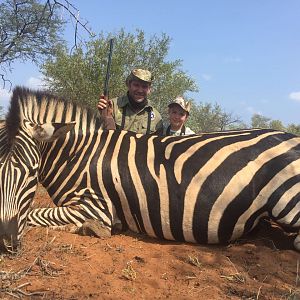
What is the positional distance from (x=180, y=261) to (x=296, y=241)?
39.8 inches

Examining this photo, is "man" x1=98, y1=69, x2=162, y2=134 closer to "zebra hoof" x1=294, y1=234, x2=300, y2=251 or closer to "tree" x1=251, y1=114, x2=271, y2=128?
"zebra hoof" x1=294, y1=234, x2=300, y2=251

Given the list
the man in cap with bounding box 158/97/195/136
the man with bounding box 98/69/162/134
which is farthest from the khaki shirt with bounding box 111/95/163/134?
the man in cap with bounding box 158/97/195/136

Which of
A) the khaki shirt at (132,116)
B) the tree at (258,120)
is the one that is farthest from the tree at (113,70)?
the tree at (258,120)

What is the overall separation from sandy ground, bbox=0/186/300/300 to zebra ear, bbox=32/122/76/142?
752 millimetres

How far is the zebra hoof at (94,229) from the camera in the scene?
11.5 feet

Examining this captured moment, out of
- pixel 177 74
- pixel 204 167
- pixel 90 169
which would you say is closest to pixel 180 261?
pixel 204 167

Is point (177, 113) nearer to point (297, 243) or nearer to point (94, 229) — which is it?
point (94, 229)

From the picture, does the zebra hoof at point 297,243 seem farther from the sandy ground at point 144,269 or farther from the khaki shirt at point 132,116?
the khaki shirt at point 132,116

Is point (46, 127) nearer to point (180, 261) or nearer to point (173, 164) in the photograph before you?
point (173, 164)

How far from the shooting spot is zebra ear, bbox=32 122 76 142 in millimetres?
3342

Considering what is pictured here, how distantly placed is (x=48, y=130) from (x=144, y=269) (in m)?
1.33

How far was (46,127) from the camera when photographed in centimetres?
336

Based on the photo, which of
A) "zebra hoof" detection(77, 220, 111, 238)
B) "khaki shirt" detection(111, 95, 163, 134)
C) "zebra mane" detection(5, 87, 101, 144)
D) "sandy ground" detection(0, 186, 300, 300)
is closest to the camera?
"sandy ground" detection(0, 186, 300, 300)

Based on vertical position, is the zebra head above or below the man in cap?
below
